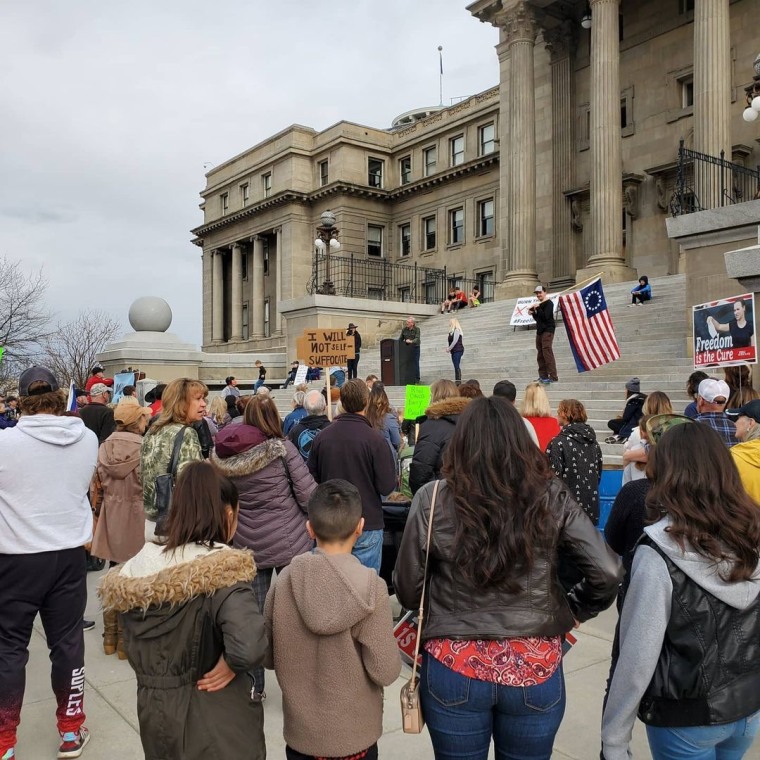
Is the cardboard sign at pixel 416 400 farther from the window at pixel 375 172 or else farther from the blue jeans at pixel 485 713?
the window at pixel 375 172

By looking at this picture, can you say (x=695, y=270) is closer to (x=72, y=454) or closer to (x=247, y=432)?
(x=247, y=432)

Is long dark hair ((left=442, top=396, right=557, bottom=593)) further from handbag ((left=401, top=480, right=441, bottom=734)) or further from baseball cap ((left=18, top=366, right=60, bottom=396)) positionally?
baseball cap ((left=18, top=366, right=60, bottom=396))

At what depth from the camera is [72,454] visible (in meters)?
4.08

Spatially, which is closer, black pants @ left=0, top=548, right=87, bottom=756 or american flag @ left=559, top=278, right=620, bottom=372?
black pants @ left=0, top=548, right=87, bottom=756

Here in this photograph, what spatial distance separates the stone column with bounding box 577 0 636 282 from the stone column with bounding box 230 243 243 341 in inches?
1443

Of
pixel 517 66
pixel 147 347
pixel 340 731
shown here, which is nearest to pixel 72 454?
pixel 340 731

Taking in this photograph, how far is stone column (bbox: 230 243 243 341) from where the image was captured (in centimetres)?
5869

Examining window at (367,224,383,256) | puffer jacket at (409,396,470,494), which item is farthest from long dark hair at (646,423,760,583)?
window at (367,224,383,256)

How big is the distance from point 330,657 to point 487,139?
46.6 metres

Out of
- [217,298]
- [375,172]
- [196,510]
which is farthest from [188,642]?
[217,298]

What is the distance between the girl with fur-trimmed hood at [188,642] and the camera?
2668 mm

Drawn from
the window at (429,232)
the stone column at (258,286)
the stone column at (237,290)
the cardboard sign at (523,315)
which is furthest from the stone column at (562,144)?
the stone column at (237,290)

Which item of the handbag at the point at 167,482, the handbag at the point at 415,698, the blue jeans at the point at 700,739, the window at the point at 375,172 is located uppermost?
the window at the point at 375,172

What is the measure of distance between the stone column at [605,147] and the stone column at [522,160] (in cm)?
335
